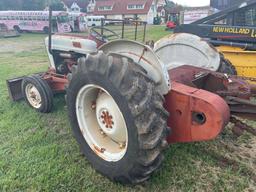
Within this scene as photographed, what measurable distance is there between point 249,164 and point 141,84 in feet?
5.64

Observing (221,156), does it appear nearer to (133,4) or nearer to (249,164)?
(249,164)

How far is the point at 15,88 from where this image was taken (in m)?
4.88

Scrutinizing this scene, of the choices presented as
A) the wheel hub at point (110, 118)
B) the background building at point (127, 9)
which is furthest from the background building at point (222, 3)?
the background building at point (127, 9)

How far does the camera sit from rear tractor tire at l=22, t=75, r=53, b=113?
169 inches

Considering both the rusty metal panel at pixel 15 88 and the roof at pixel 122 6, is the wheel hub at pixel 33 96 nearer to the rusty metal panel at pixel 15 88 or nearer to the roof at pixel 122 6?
the rusty metal panel at pixel 15 88

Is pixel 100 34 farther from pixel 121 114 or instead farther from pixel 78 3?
pixel 78 3

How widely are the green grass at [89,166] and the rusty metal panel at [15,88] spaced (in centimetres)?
105

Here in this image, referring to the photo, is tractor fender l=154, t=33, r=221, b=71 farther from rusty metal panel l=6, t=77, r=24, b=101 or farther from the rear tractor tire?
rusty metal panel l=6, t=77, r=24, b=101

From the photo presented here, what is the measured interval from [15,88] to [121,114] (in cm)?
324

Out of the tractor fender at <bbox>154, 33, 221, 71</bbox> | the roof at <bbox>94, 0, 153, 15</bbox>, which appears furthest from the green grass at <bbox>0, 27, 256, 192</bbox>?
the roof at <bbox>94, 0, 153, 15</bbox>

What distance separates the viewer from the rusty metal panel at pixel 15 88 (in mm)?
4789

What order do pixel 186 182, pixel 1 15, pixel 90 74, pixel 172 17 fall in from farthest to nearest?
pixel 172 17 < pixel 1 15 < pixel 186 182 < pixel 90 74

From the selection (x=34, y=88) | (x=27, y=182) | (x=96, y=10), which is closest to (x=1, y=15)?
(x=96, y=10)

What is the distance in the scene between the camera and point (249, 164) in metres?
2.98
